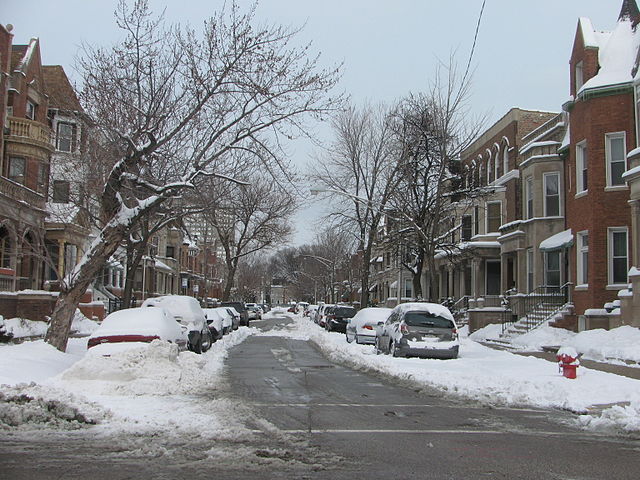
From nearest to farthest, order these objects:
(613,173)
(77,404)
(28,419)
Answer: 1. (28,419)
2. (77,404)
3. (613,173)

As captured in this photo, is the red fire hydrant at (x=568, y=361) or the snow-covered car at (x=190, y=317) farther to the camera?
the snow-covered car at (x=190, y=317)

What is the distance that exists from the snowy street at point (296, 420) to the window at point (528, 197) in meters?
16.3

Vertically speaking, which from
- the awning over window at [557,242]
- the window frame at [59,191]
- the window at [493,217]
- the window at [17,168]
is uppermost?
the window at [17,168]

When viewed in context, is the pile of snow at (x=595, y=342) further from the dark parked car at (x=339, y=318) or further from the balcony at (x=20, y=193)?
the balcony at (x=20, y=193)

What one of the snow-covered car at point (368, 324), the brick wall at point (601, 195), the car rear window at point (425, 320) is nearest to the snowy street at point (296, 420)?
the car rear window at point (425, 320)

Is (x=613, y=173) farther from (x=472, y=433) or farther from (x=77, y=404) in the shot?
(x=77, y=404)

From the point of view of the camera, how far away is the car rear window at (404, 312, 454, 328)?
59.0 feet

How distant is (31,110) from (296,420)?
94.9 feet

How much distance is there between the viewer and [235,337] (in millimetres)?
30375

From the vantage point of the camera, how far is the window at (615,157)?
21859 millimetres

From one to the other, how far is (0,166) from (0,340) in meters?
10.2

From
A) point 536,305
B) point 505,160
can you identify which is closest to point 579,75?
point 536,305

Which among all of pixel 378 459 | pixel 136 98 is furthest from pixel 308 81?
pixel 378 459

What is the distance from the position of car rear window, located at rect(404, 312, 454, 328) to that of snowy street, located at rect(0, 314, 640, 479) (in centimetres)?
285
